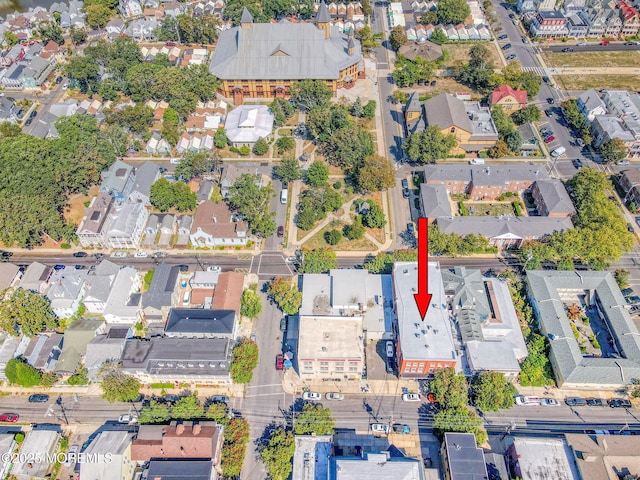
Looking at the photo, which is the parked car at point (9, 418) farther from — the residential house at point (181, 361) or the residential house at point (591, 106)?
the residential house at point (591, 106)

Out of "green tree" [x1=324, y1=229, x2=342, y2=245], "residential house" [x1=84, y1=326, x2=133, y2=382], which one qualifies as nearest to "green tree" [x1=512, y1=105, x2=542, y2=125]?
"green tree" [x1=324, y1=229, x2=342, y2=245]

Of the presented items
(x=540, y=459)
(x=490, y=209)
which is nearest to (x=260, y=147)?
(x=490, y=209)

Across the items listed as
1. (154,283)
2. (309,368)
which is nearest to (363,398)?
(309,368)

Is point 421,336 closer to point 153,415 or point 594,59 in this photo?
point 153,415

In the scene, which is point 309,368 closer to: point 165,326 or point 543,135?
point 165,326

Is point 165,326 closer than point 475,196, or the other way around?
point 165,326

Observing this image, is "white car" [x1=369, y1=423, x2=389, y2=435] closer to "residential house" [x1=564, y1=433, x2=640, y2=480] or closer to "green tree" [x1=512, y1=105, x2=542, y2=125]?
"residential house" [x1=564, y1=433, x2=640, y2=480]
